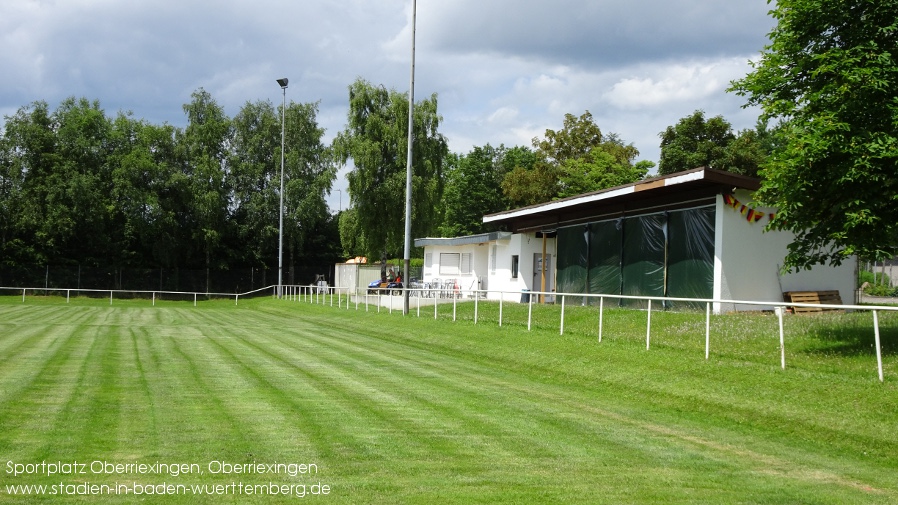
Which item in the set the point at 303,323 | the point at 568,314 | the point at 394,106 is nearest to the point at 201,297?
the point at 394,106

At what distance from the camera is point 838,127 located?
13227 mm

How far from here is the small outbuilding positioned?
21.8m

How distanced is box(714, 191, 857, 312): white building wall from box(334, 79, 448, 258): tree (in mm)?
31201

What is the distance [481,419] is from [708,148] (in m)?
42.4

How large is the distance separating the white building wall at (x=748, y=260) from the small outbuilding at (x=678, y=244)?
0.09 ft

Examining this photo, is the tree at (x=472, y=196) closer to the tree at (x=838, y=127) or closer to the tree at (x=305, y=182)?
the tree at (x=305, y=182)

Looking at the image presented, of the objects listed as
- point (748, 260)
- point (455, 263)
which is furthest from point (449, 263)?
point (748, 260)

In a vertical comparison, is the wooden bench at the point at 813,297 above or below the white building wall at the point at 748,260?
below

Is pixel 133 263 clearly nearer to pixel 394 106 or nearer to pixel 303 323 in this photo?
pixel 394 106

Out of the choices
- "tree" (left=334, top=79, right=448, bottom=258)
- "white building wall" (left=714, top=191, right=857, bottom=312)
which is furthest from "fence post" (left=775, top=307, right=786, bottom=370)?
"tree" (left=334, top=79, right=448, bottom=258)

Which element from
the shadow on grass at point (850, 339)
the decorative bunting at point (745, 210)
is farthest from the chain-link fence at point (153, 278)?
the shadow on grass at point (850, 339)

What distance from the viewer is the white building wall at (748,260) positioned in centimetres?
2173

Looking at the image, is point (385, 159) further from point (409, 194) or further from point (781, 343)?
point (781, 343)

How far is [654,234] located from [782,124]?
817cm
